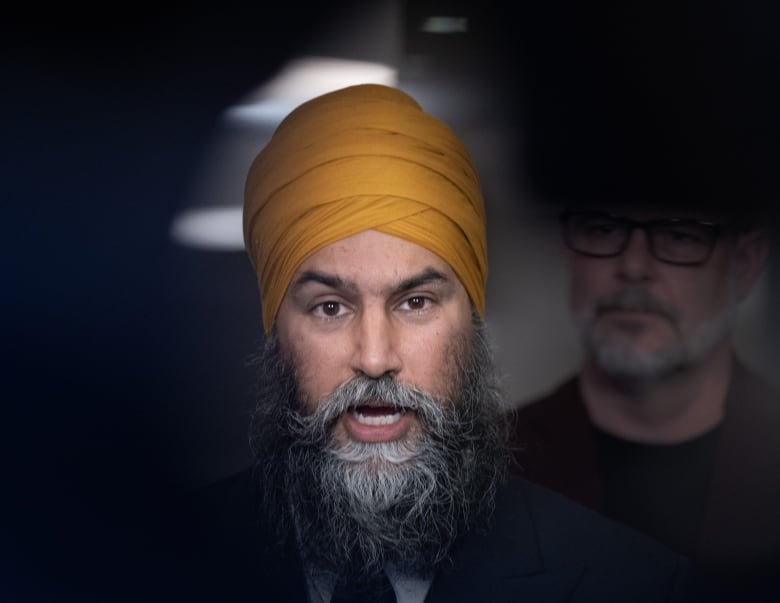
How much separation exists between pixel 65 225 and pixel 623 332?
1.67 m

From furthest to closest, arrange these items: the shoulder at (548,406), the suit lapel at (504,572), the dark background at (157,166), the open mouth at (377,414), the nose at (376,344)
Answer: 1. the shoulder at (548,406)
2. the dark background at (157,166)
3. the suit lapel at (504,572)
4. the open mouth at (377,414)
5. the nose at (376,344)

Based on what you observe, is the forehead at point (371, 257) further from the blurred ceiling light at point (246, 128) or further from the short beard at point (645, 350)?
the short beard at point (645, 350)

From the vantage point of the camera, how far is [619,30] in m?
3.01

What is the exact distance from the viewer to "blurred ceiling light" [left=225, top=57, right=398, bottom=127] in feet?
9.77

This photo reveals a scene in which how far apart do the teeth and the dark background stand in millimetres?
496

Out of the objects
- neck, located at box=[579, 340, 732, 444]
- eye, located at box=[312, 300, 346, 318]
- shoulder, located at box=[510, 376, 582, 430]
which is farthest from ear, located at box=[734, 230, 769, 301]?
eye, located at box=[312, 300, 346, 318]

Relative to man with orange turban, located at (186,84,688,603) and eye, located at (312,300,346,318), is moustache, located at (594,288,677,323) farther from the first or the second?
eye, located at (312,300,346,318)

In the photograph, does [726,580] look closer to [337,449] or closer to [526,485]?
[526,485]

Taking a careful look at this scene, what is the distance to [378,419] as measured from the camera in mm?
2738

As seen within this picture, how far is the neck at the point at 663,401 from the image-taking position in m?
3.11

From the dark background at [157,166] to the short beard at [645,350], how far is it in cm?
22

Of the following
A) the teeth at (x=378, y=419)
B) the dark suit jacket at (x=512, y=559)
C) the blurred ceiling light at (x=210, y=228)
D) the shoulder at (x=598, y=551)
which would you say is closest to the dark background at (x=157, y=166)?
the blurred ceiling light at (x=210, y=228)

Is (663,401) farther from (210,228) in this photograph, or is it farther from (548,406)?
(210,228)

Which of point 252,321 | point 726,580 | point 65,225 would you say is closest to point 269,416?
point 252,321
